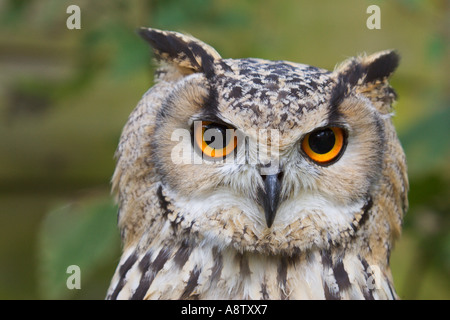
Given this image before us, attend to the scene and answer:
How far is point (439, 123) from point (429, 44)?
294 mm

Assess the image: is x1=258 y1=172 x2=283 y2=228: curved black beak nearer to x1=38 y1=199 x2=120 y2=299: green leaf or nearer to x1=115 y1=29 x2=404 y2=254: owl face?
x1=115 y1=29 x2=404 y2=254: owl face

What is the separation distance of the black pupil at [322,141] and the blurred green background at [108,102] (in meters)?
0.72

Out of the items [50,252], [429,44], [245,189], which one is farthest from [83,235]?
[429,44]

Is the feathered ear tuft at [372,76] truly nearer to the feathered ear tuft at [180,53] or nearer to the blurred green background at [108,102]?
the feathered ear tuft at [180,53]

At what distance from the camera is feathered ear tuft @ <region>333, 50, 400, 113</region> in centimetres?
117

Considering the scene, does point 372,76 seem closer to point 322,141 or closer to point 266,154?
point 322,141

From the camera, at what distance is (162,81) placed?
1257mm

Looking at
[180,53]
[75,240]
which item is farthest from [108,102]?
[180,53]

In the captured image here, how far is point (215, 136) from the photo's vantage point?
3.53 feet

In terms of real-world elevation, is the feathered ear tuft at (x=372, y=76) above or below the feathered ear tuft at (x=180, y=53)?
below

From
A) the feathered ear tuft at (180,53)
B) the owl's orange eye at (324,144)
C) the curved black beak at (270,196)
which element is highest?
the feathered ear tuft at (180,53)

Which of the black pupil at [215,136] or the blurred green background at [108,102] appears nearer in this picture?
the black pupil at [215,136]

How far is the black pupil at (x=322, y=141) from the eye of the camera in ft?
3.60

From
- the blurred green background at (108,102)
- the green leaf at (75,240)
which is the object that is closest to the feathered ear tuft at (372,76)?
the blurred green background at (108,102)
